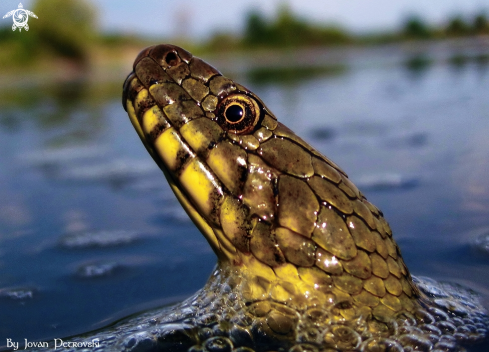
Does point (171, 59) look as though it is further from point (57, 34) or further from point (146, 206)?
point (57, 34)

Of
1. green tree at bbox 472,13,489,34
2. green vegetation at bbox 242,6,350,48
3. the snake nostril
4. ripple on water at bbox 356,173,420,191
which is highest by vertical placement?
green vegetation at bbox 242,6,350,48

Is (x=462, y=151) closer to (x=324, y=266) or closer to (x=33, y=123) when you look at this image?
(x=324, y=266)

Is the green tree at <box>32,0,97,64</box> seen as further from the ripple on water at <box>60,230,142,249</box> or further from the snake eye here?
the snake eye

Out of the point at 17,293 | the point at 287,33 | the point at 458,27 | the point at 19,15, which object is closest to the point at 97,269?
the point at 17,293

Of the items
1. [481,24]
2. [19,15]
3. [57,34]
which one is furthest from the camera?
[57,34]

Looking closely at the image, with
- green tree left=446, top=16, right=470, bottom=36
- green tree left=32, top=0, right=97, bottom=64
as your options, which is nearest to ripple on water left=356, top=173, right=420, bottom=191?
green tree left=446, top=16, right=470, bottom=36
